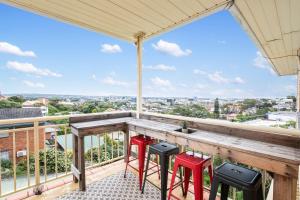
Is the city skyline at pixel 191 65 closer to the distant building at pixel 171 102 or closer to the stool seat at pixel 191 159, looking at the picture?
the distant building at pixel 171 102

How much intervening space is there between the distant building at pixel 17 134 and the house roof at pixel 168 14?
146 cm

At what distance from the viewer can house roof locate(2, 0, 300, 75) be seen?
2.11 m

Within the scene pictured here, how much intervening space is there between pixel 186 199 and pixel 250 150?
130 centimetres

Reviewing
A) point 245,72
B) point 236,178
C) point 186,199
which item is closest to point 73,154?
point 186,199

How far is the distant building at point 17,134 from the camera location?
2.30 metres

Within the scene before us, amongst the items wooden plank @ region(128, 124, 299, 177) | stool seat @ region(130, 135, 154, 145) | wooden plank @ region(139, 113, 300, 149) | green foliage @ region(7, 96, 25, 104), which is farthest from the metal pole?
green foliage @ region(7, 96, 25, 104)

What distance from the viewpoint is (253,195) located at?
52.5 inches

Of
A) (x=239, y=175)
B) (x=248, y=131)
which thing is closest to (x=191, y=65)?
(x=248, y=131)

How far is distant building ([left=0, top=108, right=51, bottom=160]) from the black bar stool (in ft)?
8.21

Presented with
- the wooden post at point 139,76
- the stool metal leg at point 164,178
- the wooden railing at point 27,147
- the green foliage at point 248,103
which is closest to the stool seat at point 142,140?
the stool metal leg at point 164,178

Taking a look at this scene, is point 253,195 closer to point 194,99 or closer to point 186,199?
point 186,199

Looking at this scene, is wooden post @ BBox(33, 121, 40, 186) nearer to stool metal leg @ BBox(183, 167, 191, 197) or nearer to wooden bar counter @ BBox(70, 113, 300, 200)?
wooden bar counter @ BBox(70, 113, 300, 200)

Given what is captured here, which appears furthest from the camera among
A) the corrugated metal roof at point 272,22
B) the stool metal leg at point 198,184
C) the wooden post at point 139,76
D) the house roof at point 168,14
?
the wooden post at point 139,76

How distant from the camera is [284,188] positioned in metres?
1.37
